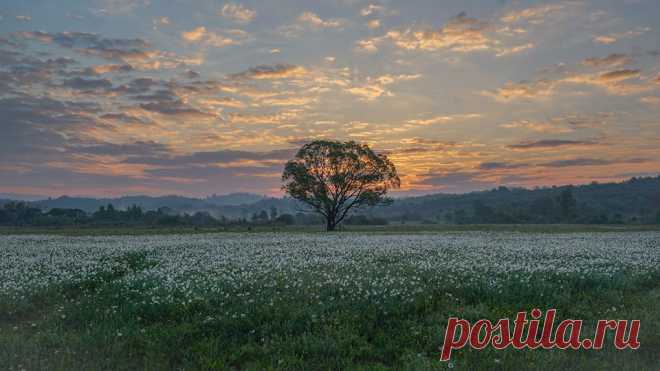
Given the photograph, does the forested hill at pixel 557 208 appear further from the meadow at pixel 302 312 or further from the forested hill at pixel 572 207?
the meadow at pixel 302 312

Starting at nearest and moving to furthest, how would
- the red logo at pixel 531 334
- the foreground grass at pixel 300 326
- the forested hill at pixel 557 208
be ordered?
1. the foreground grass at pixel 300 326
2. the red logo at pixel 531 334
3. the forested hill at pixel 557 208

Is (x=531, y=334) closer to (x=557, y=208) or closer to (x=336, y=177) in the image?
(x=336, y=177)

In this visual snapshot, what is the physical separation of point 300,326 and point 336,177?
5305cm

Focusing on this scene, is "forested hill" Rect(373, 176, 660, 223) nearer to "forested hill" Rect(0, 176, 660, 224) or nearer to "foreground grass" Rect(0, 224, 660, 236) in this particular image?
"forested hill" Rect(0, 176, 660, 224)

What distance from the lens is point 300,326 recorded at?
32.4 feet

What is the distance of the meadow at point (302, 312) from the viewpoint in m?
8.52

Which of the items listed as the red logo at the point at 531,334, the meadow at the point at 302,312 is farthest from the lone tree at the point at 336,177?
the red logo at the point at 531,334

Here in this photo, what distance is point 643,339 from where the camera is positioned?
9.23 m

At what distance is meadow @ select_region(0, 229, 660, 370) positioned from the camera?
8.52 meters

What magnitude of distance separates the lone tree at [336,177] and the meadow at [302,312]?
4548 cm

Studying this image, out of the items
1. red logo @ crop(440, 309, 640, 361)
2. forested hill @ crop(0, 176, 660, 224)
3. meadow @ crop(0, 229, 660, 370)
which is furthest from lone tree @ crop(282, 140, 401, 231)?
red logo @ crop(440, 309, 640, 361)

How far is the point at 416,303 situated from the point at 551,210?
135250 mm

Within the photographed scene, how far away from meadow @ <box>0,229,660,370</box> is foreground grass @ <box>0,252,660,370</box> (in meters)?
0.03

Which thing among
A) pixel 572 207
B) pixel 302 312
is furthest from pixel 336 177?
pixel 572 207
